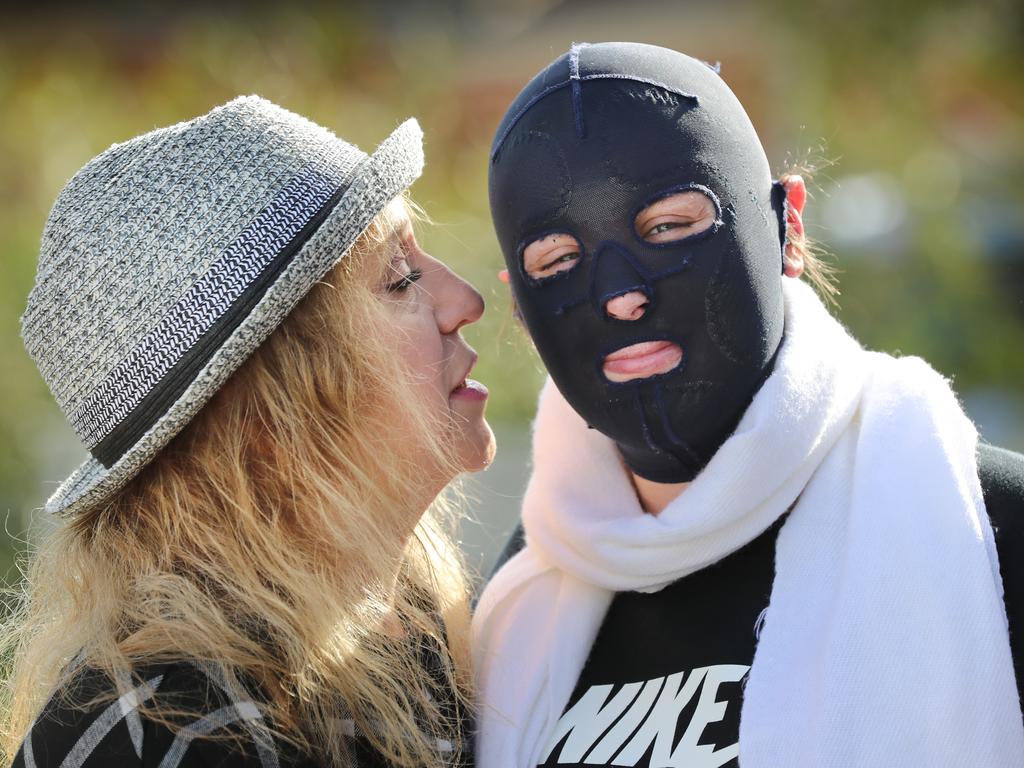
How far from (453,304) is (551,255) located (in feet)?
0.89

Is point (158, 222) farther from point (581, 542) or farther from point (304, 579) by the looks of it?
point (581, 542)

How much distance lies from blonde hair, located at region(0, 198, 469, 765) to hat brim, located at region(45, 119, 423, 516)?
0.08m

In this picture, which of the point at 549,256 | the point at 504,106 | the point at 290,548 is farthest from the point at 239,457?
the point at 504,106

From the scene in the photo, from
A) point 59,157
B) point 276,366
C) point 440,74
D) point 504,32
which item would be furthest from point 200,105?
point 276,366

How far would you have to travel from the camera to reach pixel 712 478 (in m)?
1.89

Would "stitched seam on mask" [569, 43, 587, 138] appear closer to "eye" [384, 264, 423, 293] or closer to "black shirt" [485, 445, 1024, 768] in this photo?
"eye" [384, 264, 423, 293]

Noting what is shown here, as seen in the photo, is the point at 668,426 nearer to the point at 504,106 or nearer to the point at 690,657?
the point at 690,657

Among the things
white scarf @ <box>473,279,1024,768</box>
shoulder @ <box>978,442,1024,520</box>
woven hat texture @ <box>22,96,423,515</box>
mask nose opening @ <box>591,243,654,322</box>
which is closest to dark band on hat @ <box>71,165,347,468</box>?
woven hat texture @ <box>22,96,423,515</box>

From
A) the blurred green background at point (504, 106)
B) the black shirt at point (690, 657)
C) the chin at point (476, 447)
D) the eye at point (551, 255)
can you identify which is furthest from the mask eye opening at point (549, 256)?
the blurred green background at point (504, 106)

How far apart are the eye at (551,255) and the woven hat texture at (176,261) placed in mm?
266

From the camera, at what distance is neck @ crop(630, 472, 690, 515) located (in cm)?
214

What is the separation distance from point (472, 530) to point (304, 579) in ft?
9.66

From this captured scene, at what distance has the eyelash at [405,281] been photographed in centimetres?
210

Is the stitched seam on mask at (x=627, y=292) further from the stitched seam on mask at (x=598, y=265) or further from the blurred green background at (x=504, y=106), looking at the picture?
the blurred green background at (x=504, y=106)
